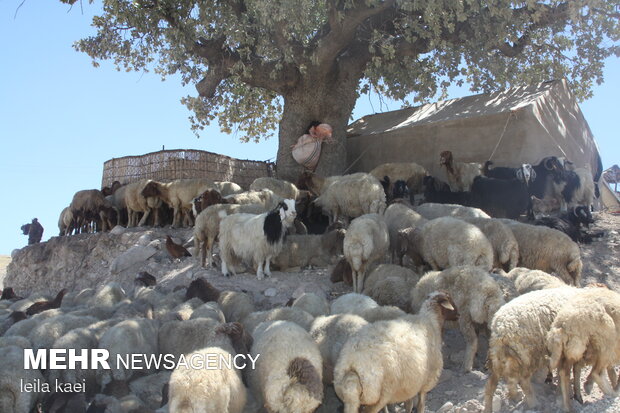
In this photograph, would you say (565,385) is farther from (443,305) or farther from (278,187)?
(278,187)

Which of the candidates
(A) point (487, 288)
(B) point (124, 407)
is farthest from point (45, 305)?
(A) point (487, 288)

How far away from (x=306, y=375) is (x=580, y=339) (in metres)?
2.57

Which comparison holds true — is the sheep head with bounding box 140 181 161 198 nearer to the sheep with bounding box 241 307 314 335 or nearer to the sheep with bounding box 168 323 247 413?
the sheep with bounding box 241 307 314 335

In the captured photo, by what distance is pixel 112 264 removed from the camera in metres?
14.1

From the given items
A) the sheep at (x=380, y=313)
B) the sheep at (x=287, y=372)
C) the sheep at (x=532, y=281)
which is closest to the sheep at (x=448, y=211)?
the sheep at (x=532, y=281)

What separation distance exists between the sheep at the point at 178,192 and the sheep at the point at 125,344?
303 inches

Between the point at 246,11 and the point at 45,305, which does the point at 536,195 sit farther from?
the point at 45,305

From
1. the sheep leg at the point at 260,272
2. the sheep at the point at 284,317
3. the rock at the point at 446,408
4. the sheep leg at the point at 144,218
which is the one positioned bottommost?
the rock at the point at 446,408

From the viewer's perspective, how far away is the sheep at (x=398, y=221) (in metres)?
11.3

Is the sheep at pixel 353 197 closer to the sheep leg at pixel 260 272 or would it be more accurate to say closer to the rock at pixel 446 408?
the sheep leg at pixel 260 272

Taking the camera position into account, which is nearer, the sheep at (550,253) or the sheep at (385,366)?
the sheep at (385,366)

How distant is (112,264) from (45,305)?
3.71 meters

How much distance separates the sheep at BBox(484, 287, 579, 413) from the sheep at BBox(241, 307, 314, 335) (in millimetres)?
2136

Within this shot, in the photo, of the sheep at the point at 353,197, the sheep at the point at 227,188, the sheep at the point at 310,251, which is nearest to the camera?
the sheep at the point at 310,251
